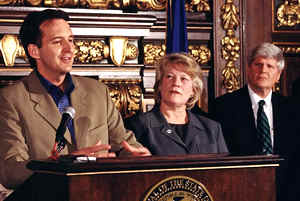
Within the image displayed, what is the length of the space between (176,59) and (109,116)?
0.62 meters

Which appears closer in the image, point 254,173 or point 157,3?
point 254,173

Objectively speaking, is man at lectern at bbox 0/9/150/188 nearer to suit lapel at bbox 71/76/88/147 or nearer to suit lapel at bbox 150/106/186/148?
suit lapel at bbox 71/76/88/147

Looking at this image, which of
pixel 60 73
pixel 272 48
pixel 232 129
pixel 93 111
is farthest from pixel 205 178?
pixel 272 48

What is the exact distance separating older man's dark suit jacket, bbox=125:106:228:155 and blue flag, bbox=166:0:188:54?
3.40 ft

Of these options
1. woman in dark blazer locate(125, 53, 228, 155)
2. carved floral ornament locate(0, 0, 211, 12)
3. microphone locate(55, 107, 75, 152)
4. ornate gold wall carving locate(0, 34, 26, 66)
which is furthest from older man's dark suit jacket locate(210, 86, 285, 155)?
microphone locate(55, 107, 75, 152)

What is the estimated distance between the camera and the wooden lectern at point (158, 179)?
277 centimetres

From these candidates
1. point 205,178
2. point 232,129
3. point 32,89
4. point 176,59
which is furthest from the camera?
point 232,129

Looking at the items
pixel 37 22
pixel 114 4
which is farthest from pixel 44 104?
pixel 114 4

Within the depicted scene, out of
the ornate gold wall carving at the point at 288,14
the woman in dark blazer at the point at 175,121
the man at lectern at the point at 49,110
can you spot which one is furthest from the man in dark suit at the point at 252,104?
the man at lectern at the point at 49,110

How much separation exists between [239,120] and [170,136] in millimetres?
844

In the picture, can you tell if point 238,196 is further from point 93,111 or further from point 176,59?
point 176,59

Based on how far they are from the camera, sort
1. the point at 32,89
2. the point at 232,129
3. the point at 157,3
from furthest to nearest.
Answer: the point at 157,3 → the point at 232,129 → the point at 32,89

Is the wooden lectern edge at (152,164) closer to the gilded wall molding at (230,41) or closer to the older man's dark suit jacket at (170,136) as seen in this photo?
the older man's dark suit jacket at (170,136)

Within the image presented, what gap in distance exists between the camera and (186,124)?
13.3 ft
